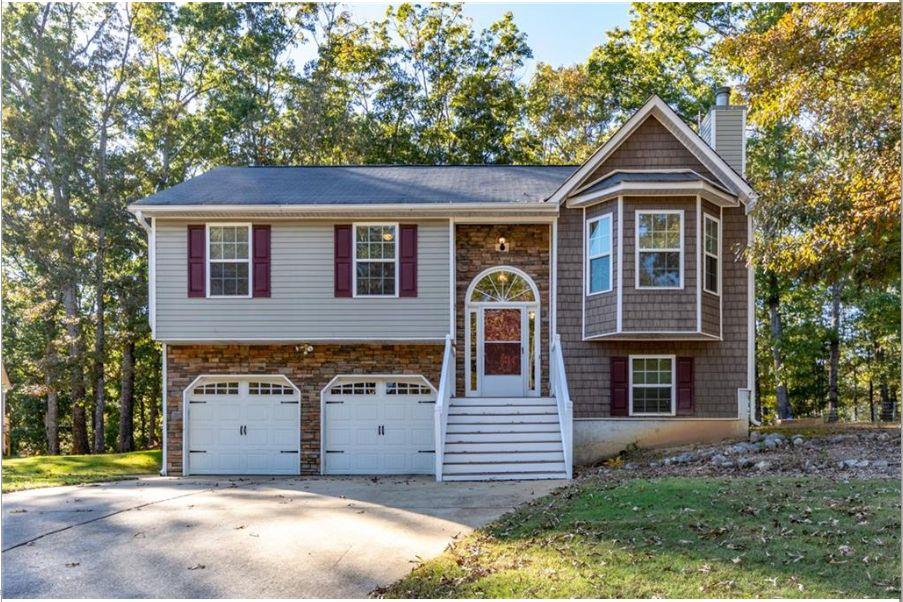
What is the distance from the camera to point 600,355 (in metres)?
14.6

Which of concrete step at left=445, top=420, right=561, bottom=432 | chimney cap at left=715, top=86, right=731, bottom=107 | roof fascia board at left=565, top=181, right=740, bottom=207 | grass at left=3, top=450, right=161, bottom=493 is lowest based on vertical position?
grass at left=3, top=450, right=161, bottom=493

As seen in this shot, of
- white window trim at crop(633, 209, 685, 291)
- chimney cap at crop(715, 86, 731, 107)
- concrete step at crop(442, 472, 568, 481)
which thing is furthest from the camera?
chimney cap at crop(715, 86, 731, 107)

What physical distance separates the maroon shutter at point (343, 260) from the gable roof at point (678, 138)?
4.04 m

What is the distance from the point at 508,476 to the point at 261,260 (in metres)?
6.39

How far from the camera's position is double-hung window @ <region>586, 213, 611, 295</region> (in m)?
14.1

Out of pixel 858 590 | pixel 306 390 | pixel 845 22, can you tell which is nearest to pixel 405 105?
pixel 306 390

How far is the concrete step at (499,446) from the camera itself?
12719mm

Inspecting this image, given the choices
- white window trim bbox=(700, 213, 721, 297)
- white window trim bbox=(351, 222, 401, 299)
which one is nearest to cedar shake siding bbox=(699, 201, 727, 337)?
white window trim bbox=(700, 213, 721, 297)

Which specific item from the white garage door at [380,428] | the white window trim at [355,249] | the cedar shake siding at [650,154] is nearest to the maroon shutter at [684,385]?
the cedar shake siding at [650,154]

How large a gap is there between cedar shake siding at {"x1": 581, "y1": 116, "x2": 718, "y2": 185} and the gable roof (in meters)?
0.09

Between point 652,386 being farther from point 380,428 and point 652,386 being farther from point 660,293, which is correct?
point 380,428

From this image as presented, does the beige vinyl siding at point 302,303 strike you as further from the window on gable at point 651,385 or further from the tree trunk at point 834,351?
the tree trunk at point 834,351

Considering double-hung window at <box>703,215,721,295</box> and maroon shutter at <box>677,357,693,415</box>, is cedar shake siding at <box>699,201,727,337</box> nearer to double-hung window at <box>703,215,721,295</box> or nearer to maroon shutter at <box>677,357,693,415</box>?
double-hung window at <box>703,215,721,295</box>

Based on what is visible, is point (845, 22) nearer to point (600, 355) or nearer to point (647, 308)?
point (647, 308)
